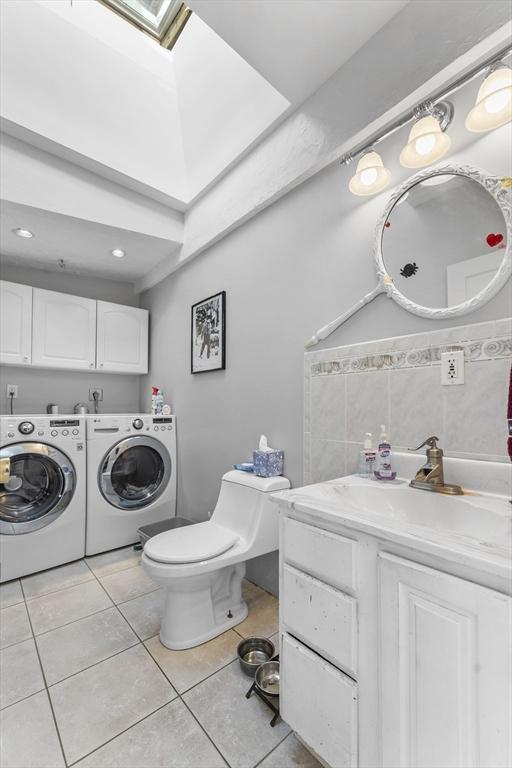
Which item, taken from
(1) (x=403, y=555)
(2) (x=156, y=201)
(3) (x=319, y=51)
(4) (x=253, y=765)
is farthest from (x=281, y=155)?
(4) (x=253, y=765)

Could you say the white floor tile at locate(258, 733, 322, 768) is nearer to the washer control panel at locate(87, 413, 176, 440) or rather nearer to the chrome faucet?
the chrome faucet

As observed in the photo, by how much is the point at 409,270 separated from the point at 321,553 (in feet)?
3.60

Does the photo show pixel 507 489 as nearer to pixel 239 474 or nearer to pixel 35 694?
pixel 239 474

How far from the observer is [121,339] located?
10.2ft

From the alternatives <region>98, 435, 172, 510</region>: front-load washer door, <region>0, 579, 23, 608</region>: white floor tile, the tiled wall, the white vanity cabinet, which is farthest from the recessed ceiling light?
the white vanity cabinet

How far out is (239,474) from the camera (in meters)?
1.88

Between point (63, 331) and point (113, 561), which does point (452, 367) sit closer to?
point (113, 561)

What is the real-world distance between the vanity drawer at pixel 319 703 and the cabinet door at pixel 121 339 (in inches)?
105

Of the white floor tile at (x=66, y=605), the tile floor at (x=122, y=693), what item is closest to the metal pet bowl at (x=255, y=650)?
the tile floor at (x=122, y=693)

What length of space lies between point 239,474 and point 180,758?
1074 millimetres

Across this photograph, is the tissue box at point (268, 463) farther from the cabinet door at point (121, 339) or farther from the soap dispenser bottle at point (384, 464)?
the cabinet door at point (121, 339)

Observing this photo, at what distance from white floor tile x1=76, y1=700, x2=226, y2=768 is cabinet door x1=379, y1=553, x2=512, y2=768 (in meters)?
0.64

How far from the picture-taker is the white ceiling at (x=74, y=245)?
7.20 feet

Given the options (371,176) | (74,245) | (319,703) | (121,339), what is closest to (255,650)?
(319,703)
